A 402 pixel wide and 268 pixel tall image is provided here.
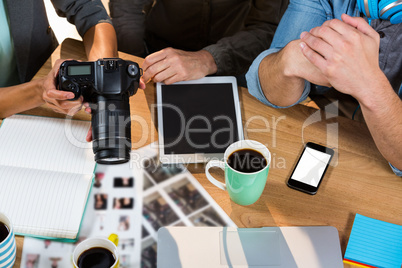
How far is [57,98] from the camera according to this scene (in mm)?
973

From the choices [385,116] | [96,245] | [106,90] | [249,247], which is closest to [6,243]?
[96,245]

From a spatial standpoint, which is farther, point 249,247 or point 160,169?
point 160,169

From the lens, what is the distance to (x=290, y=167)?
1.05 m

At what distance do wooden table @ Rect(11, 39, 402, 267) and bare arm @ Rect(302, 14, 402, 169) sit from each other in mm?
74

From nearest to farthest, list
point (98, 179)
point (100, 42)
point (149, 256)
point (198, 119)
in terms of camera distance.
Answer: point (149, 256) < point (98, 179) < point (198, 119) < point (100, 42)

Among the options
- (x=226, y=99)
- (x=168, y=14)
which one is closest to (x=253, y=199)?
(x=226, y=99)

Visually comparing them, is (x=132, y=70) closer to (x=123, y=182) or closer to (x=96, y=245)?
(x=123, y=182)

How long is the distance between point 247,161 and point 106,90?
36 cm

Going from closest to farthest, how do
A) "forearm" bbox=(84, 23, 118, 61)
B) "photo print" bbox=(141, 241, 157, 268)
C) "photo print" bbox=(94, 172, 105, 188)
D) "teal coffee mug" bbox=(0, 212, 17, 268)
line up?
"teal coffee mug" bbox=(0, 212, 17, 268) < "photo print" bbox=(141, 241, 157, 268) < "photo print" bbox=(94, 172, 105, 188) < "forearm" bbox=(84, 23, 118, 61)

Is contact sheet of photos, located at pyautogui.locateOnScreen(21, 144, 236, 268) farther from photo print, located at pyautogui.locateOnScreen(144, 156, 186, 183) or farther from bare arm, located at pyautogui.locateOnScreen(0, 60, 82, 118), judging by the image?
bare arm, located at pyautogui.locateOnScreen(0, 60, 82, 118)

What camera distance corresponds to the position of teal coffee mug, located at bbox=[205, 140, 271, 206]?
0.90 metres

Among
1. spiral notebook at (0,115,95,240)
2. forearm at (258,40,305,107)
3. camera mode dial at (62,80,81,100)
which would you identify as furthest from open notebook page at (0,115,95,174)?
Result: forearm at (258,40,305,107)

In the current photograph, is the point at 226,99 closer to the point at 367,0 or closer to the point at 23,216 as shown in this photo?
the point at 367,0

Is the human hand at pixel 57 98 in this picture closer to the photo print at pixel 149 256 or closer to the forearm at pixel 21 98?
the forearm at pixel 21 98
